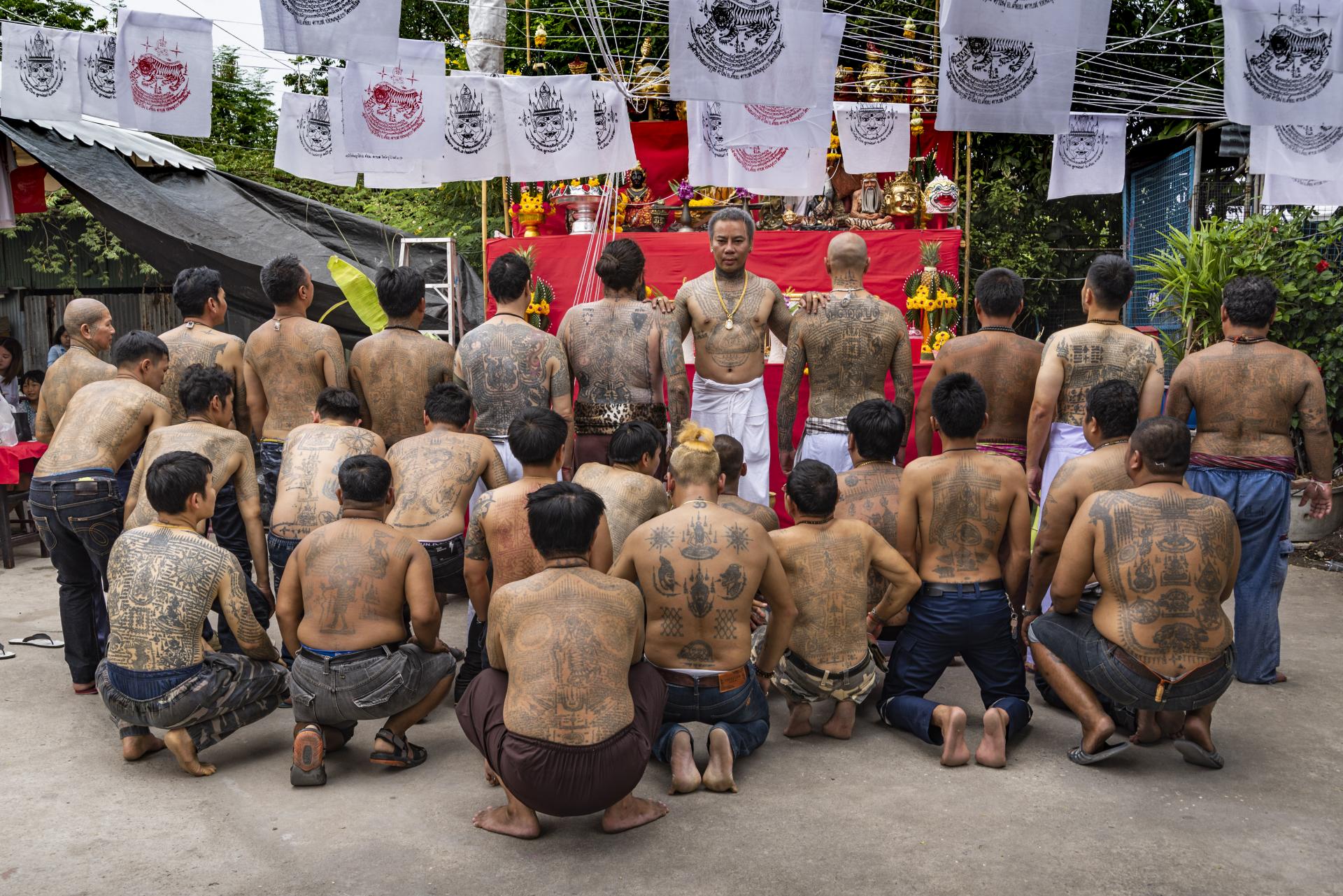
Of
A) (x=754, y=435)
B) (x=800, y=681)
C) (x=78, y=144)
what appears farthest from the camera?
(x=78, y=144)

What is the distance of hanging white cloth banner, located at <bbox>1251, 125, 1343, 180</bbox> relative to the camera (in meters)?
5.89

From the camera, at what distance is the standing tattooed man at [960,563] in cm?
399

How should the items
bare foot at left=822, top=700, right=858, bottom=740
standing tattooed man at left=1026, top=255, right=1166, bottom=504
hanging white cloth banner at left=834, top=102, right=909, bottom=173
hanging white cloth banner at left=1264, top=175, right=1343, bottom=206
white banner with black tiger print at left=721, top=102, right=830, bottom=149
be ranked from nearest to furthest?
bare foot at left=822, top=700, right=858, bottom=740
standing tattooed man at left=1026, top=255, right=1166, bottom=504
hanging white cloth banner at left=1264, top=175, right=1343, bottom=206
white banner with black tiger print at left=721, top=102, right=830, bottom=149
hanging white cloth banner at left=834, top=102, right=909, bottom=173

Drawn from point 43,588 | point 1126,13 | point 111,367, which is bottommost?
point 43,588

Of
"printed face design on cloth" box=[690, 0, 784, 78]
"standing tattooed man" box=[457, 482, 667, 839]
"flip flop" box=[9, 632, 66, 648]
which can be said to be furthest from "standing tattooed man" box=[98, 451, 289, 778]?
"printed face design on cloth" box=[690, 0, 784, 78]

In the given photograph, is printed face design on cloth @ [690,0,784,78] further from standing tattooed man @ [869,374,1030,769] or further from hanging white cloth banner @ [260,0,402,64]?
standing tattooed man @ [869,374,1030,769]

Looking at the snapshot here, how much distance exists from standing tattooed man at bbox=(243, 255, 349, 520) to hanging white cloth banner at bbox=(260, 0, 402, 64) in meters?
1.04

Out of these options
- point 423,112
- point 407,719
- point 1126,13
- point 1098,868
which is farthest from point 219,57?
point 1098,868

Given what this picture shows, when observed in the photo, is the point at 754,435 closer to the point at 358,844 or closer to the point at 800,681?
the point at 800,681

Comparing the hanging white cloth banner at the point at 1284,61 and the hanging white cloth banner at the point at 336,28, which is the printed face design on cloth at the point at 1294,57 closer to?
the hanging white cloth banner at the point at 1284,61

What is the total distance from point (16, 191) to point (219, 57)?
6591 mm

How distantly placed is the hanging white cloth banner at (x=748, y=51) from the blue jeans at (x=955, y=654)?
2.69 meters

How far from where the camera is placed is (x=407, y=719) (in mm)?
3844

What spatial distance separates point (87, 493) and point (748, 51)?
368 cm
